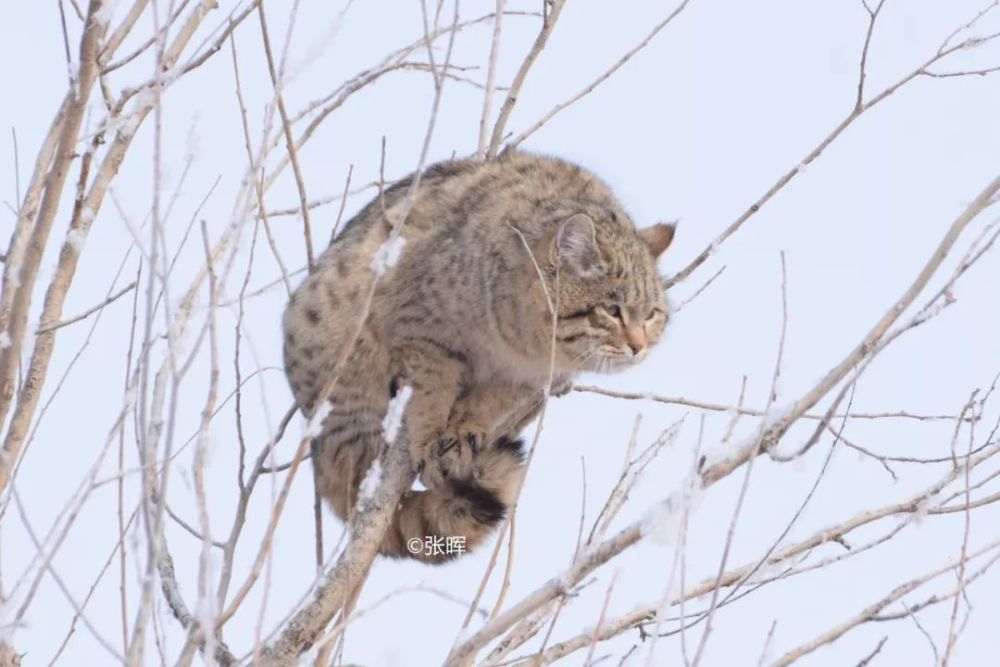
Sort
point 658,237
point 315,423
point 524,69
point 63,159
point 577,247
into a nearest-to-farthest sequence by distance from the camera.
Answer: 1. point 315,423
2. point 63,159
3. point 524,69
4. point 577,247
5. point 658,237

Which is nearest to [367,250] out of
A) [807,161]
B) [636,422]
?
[807,161]

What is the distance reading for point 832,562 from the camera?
107 inches

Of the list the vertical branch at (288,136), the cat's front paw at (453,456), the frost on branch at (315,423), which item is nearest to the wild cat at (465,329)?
the cat's front paw at (453,456)

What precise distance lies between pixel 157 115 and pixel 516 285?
263 centimetres

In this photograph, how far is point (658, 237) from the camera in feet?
16.2

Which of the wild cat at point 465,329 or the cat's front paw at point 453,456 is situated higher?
the wild cat at point 465,329

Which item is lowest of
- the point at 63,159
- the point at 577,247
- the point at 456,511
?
the point at 63,159

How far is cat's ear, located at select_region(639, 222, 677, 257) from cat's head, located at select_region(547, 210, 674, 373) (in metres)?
0.24

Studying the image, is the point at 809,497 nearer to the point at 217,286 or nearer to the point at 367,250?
the point at 217,286

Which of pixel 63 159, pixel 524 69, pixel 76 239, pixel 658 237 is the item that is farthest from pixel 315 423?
pixel 658 237

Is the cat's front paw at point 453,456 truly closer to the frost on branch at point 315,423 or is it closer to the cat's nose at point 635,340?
the cat's nose at point 635,340

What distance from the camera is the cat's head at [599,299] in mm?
4531

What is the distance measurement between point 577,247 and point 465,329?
48 cm

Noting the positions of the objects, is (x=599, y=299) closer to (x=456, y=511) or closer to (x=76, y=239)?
(x=456, y=511)
